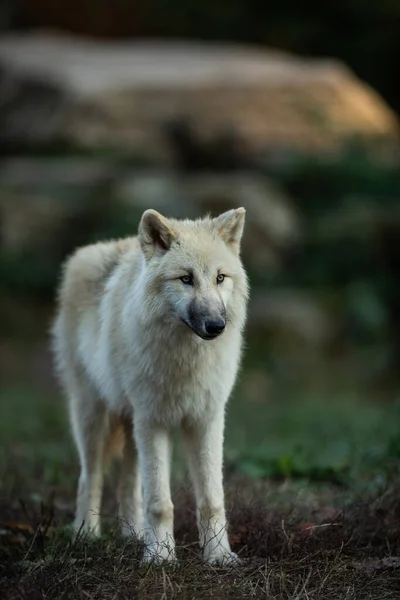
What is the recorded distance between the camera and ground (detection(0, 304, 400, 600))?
4555 mm

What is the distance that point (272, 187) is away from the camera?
16.3m

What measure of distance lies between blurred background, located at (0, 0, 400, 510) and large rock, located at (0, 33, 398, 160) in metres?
0.03

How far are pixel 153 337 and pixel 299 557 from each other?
134cm

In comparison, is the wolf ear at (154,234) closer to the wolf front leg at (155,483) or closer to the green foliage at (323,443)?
the wolf front leg at (155,483)

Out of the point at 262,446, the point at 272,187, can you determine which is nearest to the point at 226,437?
the point at 262,446

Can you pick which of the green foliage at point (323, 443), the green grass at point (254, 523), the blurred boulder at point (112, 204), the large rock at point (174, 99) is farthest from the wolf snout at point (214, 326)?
the large rock at point (174, 99)

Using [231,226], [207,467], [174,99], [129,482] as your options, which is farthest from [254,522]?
[174,99]

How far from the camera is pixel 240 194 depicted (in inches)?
595

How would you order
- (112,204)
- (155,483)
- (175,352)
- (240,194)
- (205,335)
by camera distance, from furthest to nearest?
(240,194), (112,204), (155,483), (175,352), (205,335)

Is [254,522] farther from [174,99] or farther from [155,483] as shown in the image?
[174,99]

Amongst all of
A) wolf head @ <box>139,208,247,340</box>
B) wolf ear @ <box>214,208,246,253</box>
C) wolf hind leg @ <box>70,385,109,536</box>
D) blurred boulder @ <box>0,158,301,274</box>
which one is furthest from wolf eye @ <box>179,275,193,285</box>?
blurred boulder @ <box>0,158,301,274</box>

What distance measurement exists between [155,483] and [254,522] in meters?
0.62

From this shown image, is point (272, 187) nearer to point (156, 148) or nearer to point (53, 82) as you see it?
point (156, 148)

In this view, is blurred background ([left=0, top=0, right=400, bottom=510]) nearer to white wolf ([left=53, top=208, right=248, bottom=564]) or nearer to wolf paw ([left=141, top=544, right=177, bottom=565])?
white wolf ([left=53, top=208, right=248, bottom=564])
